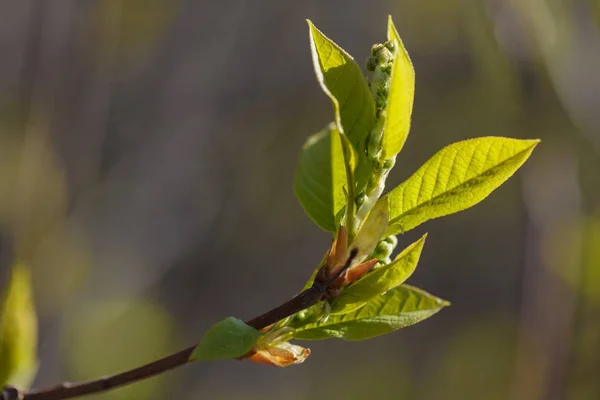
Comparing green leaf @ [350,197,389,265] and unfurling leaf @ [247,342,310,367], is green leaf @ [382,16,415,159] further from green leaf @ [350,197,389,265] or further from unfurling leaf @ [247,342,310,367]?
unfurling leaf @ [247,342,310,367]

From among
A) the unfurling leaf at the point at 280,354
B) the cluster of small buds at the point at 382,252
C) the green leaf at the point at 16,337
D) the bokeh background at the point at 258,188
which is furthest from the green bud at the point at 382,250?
the bokeh background at the point at 258,188

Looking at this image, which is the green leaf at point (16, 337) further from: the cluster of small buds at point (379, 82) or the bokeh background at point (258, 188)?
the bokeh background at point (258, 188)

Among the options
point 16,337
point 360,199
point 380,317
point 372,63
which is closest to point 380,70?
point 372,63

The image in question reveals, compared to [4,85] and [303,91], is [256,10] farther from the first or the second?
[4,85]

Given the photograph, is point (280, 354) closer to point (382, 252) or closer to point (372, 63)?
point (382, 252)

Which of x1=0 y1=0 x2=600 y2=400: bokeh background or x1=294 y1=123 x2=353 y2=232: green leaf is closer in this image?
x1=294 y1=123 x2=353 y2=232: green leaf

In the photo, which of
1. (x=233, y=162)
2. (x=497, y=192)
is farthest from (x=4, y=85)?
(x=497, y=192)

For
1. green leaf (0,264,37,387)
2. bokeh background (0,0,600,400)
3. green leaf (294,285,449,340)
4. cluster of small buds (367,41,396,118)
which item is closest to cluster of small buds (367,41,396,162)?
cluster of small buds (367,41,396,118)
